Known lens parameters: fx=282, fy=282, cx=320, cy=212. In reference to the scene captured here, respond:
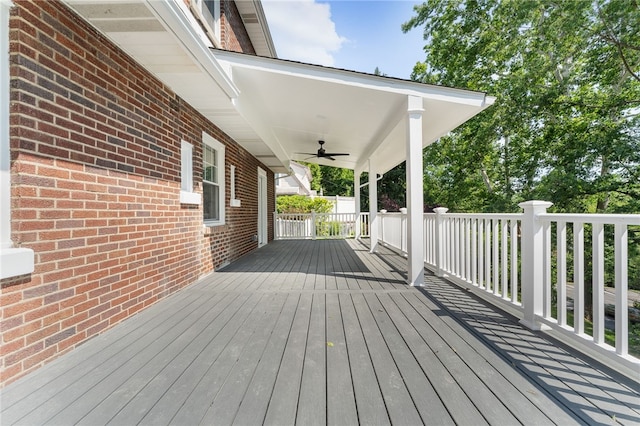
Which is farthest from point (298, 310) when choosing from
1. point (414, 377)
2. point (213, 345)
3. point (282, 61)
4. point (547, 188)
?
point (547, 188)

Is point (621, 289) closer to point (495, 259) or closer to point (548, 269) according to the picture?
point (548, 269)

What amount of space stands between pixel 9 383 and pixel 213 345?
3.61 ft

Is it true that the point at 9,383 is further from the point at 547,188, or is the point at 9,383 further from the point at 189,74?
the point at 547,188

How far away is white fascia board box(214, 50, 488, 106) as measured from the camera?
345 centimetres

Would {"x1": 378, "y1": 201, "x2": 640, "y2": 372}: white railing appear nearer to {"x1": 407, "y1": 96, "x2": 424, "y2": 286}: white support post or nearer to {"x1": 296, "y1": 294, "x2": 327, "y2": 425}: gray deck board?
{"x1": 407, "y1": 96, "x2": 424, "y2": 286}: white support post

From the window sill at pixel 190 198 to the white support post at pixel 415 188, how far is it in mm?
2921

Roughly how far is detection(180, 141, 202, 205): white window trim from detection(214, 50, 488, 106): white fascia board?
1.25 m

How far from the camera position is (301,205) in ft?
48.7

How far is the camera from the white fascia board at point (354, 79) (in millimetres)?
3451

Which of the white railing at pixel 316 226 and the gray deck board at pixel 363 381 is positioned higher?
the white railing at pixel 316 226

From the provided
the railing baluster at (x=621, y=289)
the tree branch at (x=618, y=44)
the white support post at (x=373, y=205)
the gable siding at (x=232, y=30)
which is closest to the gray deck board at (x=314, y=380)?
the railing baluster at (x=621, y=289)

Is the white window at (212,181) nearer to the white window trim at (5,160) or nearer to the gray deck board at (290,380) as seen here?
the white window trim at (5,160)

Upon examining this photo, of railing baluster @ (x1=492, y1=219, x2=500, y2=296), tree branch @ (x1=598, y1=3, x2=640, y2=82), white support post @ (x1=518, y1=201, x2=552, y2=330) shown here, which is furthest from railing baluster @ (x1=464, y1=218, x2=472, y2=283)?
tree branch @ (x1=598, y1=3, x2=640, y2=82)

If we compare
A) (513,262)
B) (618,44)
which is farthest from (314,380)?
(618,44)
